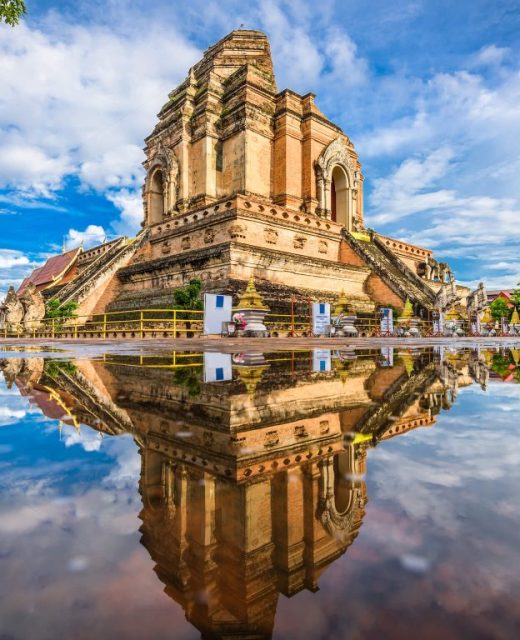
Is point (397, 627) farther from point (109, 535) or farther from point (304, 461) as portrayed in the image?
point (304, 461)

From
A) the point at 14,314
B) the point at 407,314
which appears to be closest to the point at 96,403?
the point at 407,314

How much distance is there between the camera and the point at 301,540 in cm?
94

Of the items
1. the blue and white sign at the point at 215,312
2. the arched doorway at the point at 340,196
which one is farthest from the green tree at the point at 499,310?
the blue and white sign at the point at 215,312

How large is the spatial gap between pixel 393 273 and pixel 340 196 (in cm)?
595

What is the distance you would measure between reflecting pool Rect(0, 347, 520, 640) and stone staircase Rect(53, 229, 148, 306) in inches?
668

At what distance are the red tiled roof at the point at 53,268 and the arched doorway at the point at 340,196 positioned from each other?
52.5ft

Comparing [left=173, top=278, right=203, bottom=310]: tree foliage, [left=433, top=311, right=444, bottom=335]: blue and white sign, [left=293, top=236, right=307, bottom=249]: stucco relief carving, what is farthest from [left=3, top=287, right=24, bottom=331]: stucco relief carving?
[left=433, top=311, right=444, bottom=335]: blue and white sign

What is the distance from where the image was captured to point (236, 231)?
14.9m

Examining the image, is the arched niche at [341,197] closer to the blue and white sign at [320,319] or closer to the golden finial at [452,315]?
the golden finial at [452,315]

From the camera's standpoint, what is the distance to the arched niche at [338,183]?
20.4m

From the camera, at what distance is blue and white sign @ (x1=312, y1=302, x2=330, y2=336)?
13.6m

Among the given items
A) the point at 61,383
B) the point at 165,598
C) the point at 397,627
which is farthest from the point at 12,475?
the point at 61,383

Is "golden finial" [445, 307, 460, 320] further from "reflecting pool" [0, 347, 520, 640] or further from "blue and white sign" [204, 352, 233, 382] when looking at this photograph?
"reflecting pool" [0, 347, 520, 640]

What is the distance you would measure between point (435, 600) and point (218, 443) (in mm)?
956
